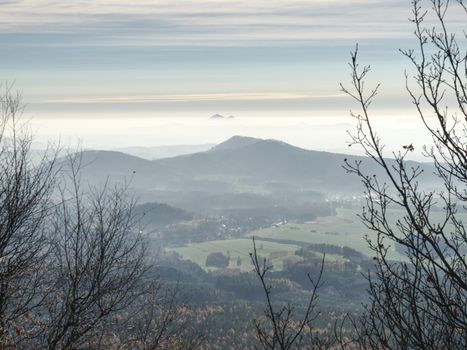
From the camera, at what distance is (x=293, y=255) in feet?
540

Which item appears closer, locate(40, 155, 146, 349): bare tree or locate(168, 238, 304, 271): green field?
locate(40, 155, 146, 349): bare tree

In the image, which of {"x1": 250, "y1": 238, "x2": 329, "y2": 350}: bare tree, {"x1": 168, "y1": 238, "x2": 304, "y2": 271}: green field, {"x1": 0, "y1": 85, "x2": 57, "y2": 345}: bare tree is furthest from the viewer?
{"x1": 168, "y1": 238, "x2": 304, "y2": 271}: green field

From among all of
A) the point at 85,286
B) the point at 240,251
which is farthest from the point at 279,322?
the point at 240,251

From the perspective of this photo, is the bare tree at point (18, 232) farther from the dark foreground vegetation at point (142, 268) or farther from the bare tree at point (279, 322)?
the bare tree at point (279, 322)

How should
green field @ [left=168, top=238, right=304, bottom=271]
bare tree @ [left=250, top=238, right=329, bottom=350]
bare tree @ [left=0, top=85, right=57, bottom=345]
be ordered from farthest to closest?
green field @ [left=168, top=238, right=304, bottom=271] → bare tree @ [left=0, top=85, right=57, bottom=345] → bare tree @ [left=250, top=238, right=329, bottom=350]

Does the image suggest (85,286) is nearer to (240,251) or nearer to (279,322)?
(279,322)

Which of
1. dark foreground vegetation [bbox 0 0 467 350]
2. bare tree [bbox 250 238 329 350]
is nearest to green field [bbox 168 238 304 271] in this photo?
dark foreground vegetation [bbox 0 0 467 350]

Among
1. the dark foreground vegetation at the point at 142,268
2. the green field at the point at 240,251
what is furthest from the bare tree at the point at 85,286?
the green field at the point at 240,251

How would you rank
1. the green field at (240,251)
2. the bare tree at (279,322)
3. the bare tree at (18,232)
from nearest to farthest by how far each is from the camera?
the bare tree at (279,322) < the bare tree at (18,232) < the green field at (240,251)

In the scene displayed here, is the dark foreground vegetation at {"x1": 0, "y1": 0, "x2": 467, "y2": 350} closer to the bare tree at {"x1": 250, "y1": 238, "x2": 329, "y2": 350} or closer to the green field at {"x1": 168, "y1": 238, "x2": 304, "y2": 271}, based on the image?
the bare tree at {"x1": 250, "y1": 238, "x2": 329, "y2": 350}

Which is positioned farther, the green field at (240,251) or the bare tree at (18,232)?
the green field at (240,251)

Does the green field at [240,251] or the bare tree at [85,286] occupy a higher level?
the bare tree at [85,286]

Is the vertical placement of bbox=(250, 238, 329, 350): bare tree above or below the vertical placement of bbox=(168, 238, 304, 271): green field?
above

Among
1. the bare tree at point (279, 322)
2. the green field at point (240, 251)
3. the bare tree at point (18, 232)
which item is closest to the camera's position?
the bare tree at point (279, 322)
